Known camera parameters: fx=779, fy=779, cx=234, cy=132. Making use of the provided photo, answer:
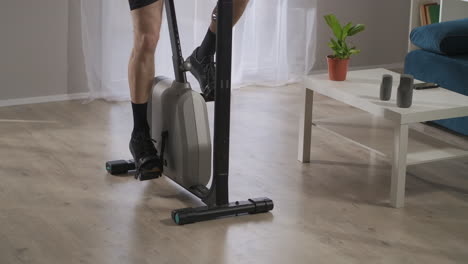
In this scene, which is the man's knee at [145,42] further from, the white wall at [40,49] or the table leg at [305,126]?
the white wall at [40,49]

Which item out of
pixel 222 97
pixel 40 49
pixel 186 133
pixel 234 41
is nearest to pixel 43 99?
pixel 40 49

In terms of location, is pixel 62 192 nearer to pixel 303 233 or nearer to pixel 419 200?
pixel 303 233

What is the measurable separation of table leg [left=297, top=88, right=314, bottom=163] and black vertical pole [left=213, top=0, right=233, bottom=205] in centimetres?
72

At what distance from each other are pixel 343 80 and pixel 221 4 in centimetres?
92

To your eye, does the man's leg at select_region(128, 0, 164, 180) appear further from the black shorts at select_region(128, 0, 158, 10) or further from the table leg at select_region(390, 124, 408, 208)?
the table leg at select_region(390, 124, 408, 208)

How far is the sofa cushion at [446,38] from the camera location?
12.9 ft

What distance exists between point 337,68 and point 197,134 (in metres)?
0.76

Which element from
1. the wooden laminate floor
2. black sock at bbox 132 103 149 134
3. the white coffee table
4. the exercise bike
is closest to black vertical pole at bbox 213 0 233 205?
the exercise bike

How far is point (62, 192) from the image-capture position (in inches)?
119

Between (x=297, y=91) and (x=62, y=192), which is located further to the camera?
(x=297, y=91)

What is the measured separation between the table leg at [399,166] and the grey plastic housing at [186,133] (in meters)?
0.70

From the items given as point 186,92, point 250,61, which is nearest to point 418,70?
point 250,61

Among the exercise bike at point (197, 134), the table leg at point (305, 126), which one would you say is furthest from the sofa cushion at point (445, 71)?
the exercise bike at point (197, 134)

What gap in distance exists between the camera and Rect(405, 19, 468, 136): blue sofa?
380 centimetres
